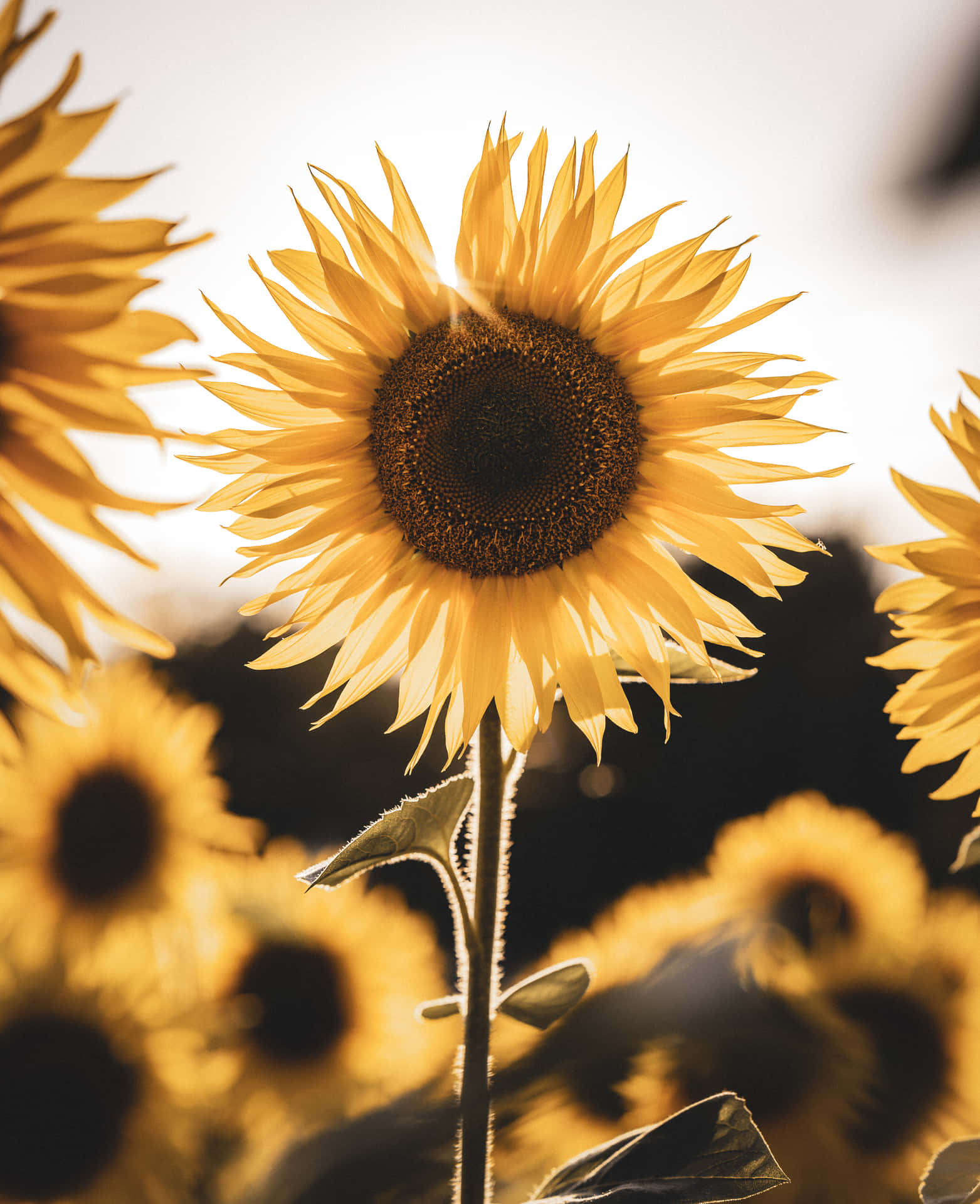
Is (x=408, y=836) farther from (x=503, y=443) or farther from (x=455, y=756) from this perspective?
(x=503, y=443)

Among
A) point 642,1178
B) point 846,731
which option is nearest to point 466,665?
point 642,1178

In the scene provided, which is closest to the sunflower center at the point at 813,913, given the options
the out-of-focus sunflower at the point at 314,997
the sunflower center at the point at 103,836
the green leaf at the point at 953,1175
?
the out-of-focus sunflower at the point at 314,997

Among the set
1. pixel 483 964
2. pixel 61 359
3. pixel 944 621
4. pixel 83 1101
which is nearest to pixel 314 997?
pixel 83 1101

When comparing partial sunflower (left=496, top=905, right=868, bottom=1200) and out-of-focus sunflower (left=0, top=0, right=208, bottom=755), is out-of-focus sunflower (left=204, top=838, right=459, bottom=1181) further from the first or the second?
out-of-focus sunflower (left=0, top=0, right=208, bottom=755)

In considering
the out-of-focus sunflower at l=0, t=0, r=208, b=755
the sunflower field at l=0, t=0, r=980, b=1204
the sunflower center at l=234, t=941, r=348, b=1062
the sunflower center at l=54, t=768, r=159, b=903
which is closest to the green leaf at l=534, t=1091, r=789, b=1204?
the sunflower field at l=0, t=0, r=980, b=1204

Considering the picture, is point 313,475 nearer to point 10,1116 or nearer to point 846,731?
point 10,1116

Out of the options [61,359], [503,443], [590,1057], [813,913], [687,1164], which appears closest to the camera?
[61,359]
